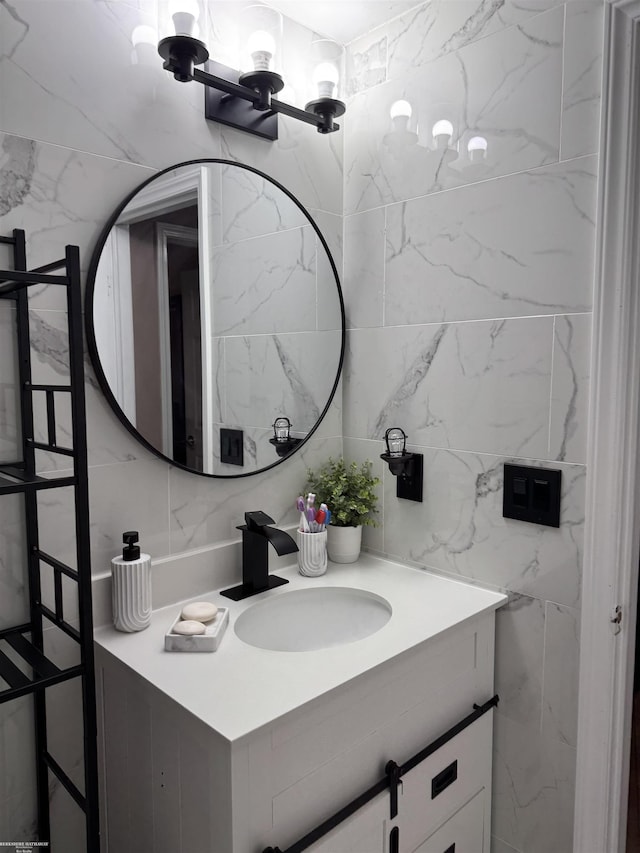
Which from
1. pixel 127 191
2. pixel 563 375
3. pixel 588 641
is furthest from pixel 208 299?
pixel 588 641

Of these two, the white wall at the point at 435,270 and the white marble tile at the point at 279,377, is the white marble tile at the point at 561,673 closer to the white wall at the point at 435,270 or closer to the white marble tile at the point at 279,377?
the white wall at the point at 435,270

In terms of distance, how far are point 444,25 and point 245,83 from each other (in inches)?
20.2

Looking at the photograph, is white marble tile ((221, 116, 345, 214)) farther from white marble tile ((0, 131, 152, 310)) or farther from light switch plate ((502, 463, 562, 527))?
light switch plate ((502, 463, 562, 527))

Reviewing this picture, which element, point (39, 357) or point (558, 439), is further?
point (558, 439)

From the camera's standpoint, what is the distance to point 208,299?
1.39 meters

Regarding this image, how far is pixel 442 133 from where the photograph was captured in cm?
145

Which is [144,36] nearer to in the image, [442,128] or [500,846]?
[442,128]

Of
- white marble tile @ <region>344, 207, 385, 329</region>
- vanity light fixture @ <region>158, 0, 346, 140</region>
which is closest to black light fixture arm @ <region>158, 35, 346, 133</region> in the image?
vanity light fixture @ <region>158, 0, 346, 140</region>

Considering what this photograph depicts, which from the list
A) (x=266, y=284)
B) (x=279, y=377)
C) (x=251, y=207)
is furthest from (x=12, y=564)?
(x=251, y=207)

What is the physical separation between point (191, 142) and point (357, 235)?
52 centimetres

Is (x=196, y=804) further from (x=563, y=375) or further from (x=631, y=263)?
(x=631, y=263)

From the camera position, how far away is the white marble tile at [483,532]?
1293 mm

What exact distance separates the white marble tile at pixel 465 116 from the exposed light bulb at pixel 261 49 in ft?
1.24

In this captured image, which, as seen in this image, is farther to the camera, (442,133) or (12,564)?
(442,133)
